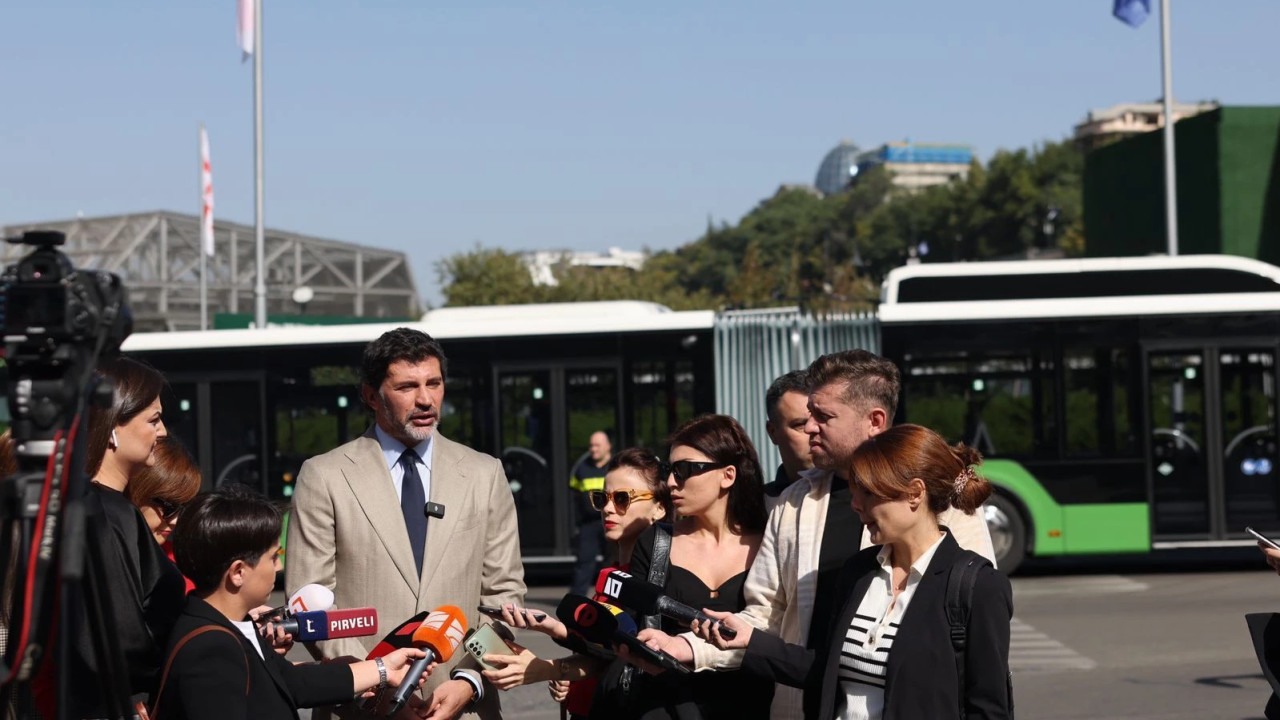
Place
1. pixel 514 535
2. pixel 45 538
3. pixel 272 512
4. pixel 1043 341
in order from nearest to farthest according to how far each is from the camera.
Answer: pixel 45 538, pixel 272 512, pixel 514 535, pixel 1043 341

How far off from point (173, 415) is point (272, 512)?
12400mm

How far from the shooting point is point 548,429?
15.7m

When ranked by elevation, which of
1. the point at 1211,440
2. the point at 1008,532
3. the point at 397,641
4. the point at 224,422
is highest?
the point at 224,422

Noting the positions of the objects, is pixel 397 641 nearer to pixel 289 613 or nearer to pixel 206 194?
pixel 289 613

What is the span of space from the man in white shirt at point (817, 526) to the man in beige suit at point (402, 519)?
925 millimetres

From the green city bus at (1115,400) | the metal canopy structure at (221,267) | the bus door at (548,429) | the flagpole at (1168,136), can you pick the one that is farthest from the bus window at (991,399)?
the metal canopy structure at (221,267)

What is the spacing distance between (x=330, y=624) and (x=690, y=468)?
1.36 m

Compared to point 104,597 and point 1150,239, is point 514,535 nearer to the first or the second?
point 104,597

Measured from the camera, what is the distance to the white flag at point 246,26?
23266 millimetres

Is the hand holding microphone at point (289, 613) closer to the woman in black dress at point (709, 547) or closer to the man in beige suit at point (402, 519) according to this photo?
the man in beige suit at point (402, 519)

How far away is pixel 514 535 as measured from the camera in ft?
17.0

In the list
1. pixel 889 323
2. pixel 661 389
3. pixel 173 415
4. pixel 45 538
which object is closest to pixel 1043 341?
pixel 889 323

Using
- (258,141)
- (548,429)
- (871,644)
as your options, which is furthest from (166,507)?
(258,141)

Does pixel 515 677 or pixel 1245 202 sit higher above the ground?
pixel 1245 202
